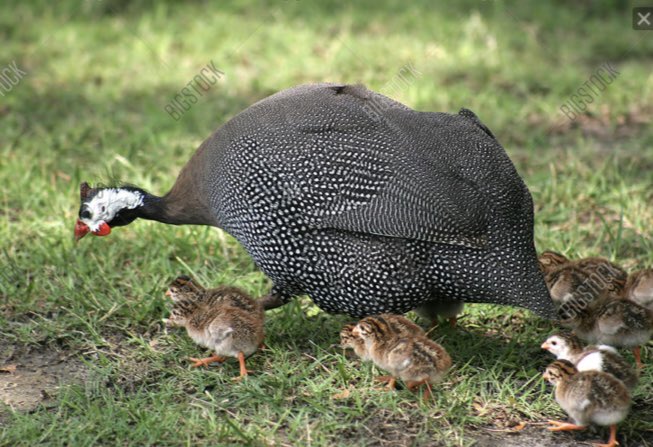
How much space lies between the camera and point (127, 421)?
144 inches

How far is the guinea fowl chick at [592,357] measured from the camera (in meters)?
3.60

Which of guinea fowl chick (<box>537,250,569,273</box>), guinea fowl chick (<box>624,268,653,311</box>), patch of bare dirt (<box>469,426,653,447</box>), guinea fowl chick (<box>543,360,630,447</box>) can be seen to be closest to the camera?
guinea fowl chick (<box>543,360,630,447</box>)

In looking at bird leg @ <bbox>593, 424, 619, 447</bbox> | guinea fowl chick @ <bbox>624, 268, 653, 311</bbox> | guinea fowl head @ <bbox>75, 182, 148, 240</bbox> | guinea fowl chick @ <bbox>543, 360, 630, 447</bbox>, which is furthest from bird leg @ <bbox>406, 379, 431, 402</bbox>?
guinea fowl head @ <bbox>75, 182, 148, 240</bbox>

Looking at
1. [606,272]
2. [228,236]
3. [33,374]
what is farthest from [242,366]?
[606,272]

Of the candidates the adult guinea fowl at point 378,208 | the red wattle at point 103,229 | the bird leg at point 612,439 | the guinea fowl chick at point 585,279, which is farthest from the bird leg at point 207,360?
the bird leg at point 612,439

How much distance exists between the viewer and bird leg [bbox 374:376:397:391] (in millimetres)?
3895

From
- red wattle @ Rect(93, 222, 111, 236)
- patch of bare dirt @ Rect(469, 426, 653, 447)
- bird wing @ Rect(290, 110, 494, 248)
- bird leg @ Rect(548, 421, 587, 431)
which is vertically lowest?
patch of bare dirt @ Rect(469, 426, 653, 447)

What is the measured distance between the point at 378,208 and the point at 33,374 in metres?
1.63

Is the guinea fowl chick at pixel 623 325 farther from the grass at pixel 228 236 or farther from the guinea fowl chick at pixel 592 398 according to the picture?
the guinea fowl chick at pixel 592 398

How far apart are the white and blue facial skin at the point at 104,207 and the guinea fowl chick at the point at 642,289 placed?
2307 mm

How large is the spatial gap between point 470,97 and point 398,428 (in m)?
3.85

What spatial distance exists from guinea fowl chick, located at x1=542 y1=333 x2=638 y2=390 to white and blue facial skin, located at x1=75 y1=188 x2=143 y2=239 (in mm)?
2041

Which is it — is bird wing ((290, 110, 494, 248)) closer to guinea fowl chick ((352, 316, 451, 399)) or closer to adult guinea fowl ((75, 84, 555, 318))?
adult guinea fowl ((75, 84, 555, 318))

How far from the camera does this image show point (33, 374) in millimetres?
4109
